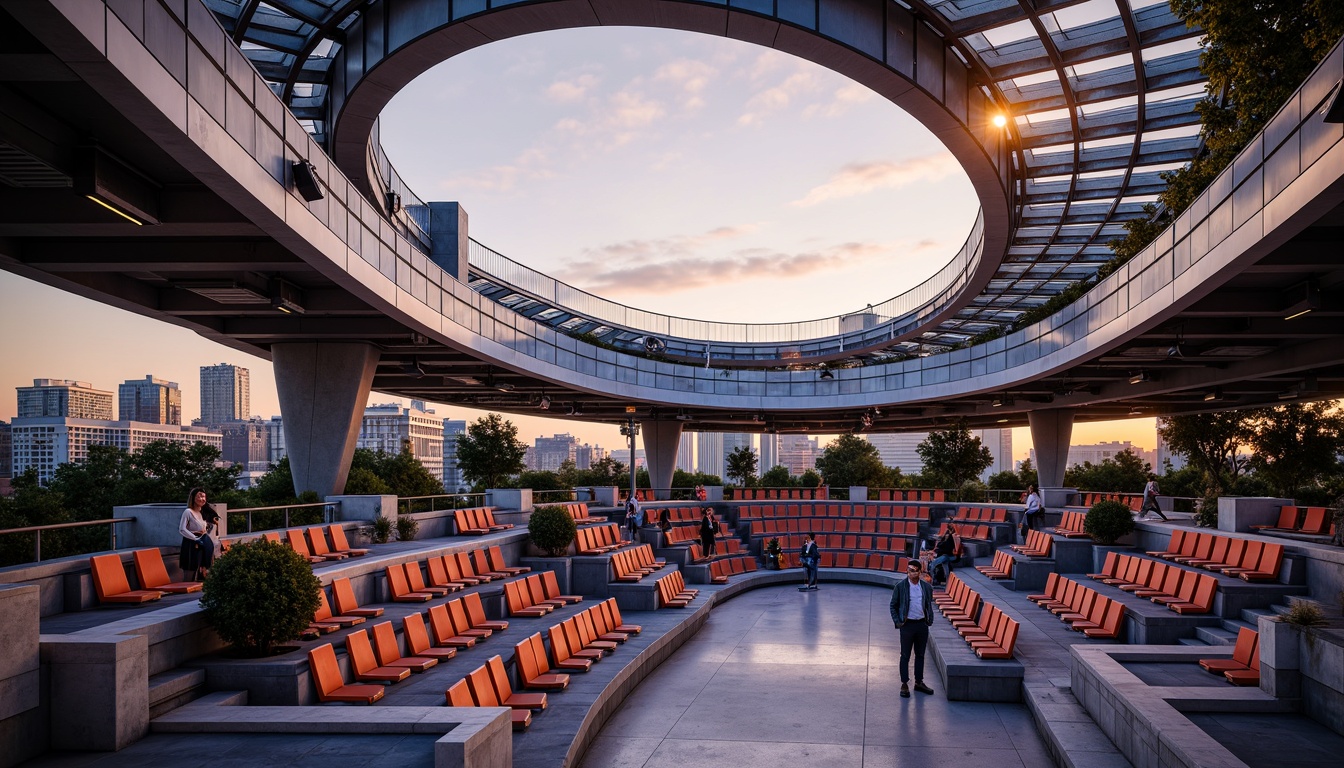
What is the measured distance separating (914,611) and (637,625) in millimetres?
5837

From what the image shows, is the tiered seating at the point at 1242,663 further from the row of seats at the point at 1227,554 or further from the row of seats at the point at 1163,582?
the row of seats at the point at 1227,554

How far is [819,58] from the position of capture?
A: 14969 mm

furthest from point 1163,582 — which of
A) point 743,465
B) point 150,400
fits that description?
point 150,400

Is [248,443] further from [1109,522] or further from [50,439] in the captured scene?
[1109,522]

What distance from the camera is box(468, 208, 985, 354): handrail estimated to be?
122 ft

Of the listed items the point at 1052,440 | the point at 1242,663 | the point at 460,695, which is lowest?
the point at 1242,663

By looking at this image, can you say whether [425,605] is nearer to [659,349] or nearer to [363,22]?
[363,22]

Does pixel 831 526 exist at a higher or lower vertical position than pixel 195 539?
lower

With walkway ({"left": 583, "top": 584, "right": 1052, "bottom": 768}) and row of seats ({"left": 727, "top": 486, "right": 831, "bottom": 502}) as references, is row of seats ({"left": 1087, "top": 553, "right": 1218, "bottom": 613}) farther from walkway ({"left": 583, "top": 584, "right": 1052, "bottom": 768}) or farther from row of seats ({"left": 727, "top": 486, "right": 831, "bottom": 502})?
row of seats ({"left": 727, "top": 486, "right": 831, "bottom": 502})

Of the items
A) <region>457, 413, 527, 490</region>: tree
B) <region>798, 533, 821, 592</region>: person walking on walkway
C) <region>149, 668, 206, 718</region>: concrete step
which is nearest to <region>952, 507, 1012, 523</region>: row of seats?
<region>798, 533, 821, 592</region>: person walking on walkway

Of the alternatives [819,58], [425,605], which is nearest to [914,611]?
[425,605]

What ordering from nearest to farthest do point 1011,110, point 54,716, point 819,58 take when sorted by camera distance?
point 54,716, point 819,58, point 1011,110

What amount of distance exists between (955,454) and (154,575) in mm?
37264

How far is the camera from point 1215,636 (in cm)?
1255
